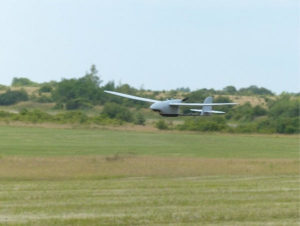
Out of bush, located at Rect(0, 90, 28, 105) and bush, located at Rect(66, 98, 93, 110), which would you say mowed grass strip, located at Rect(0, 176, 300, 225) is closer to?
bush, located at Rect(66, 98, 93, 110)

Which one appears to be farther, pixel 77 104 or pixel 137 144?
pixel 77 104

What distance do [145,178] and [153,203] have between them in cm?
888

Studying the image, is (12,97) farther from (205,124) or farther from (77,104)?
(205,124)

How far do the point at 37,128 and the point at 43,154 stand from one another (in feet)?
33.8

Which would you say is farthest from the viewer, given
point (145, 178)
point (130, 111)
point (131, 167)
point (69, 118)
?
point (69, 118)

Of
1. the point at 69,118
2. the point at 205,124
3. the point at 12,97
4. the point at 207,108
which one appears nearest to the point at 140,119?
the point at 205,124

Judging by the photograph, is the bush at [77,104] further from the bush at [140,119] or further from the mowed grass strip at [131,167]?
the mowed grass strip at [131,167]

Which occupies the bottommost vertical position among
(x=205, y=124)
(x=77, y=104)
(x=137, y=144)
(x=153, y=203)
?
(x=153, y=203)

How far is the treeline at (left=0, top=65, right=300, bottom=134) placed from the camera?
146 feet

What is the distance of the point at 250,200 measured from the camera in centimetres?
2009

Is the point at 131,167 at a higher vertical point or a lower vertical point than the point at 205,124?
lower

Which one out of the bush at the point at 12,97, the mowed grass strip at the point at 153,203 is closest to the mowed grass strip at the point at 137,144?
the mowed grass strip at the point at 153,203

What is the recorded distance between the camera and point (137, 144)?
3919cm

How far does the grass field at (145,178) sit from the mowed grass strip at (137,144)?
0.05 m
